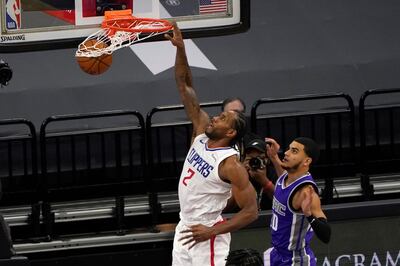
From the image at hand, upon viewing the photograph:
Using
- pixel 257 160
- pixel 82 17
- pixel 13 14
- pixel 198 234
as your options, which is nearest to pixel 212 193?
pixel 198 234

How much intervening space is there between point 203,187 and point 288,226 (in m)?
0.74

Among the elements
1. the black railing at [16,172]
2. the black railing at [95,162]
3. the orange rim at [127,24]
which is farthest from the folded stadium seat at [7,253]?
the orange rim at [127,24]

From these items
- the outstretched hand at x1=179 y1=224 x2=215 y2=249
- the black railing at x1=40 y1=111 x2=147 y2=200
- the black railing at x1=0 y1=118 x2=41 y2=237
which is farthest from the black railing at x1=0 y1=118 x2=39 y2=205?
the outstretched hand at x1=179 y1=224 x2=215 y2=249

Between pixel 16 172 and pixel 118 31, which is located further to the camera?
pixel 16 172

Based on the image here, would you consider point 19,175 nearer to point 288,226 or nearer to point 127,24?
point 127,24

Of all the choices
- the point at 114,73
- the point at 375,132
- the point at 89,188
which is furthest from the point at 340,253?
the point at 114,73

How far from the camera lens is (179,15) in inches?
389

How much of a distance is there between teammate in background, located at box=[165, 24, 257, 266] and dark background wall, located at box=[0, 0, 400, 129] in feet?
10.7

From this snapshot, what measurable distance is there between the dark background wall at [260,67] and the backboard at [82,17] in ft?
8.36

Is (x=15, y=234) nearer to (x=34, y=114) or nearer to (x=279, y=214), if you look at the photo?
(x=34, y=114)

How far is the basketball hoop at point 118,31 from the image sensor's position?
947cm

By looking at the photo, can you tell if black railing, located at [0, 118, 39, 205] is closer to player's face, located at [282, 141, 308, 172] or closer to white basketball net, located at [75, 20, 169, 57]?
white basketball net, located at [75, 20, 169, 57]

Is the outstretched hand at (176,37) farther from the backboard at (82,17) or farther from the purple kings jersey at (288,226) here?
the purple kings jersey at (288,226)

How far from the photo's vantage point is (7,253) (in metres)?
10.1
